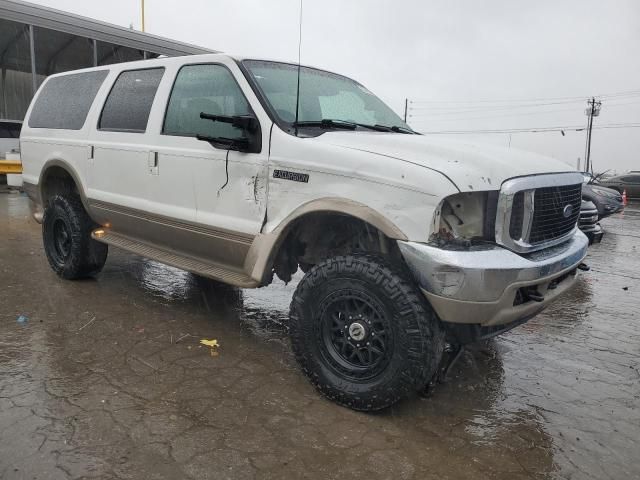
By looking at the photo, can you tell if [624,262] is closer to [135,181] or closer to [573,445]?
[573,445]

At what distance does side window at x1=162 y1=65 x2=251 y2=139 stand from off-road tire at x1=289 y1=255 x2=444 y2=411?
4.10ft

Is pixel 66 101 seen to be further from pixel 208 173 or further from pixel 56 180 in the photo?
pixel 208 173

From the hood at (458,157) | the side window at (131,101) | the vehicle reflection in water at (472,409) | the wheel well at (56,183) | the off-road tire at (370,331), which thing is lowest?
the vehicle reflection in water at (472,409)

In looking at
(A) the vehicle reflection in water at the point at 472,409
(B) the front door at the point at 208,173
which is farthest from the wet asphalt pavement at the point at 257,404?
(B) the front door at the point at 208,173

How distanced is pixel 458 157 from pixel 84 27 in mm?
18047

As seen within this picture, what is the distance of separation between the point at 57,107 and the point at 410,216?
14.1 ft

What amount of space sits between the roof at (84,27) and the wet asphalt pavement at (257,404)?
46.5 ft

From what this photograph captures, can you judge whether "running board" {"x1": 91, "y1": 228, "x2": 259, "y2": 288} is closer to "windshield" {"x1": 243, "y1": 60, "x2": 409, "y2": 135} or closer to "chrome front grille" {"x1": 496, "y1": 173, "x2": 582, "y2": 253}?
"windshield" {"x1": 243, "y1": 60, "x2": 409, "y2": 135}

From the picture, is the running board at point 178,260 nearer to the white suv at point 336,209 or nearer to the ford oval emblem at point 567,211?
the white suv at point 336,209

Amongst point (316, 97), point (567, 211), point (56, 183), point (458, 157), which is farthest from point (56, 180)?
point (567, 211)

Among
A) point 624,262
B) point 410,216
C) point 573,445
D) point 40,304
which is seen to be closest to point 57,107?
point 40,304

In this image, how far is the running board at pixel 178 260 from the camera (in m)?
3.45

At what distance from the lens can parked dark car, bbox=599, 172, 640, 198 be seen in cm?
2045

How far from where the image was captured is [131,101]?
14.3 ft
